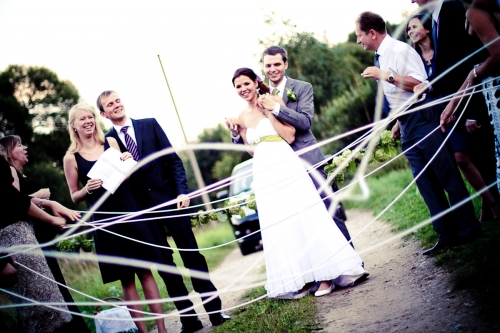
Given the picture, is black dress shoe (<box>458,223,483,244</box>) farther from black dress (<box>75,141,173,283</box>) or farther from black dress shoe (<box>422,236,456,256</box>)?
black dress (<box>75,141,173,283</box>)

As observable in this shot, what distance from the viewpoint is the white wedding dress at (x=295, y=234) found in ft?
15.1

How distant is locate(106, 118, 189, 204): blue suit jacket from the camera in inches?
188

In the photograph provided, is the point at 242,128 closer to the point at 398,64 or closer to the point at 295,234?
the point at 295,234

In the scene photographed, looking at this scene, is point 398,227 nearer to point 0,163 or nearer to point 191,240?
point 191,240

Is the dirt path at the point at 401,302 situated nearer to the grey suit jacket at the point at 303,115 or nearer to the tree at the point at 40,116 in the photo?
the grey suit jacket at the point at 303,115

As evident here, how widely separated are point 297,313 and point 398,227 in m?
3.10

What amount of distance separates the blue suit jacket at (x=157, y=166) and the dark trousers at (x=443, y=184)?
91.5 inches

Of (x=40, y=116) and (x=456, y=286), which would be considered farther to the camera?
(x=40, y=116)

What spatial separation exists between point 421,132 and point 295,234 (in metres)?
1.54

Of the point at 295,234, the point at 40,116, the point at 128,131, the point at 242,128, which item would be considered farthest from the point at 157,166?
the point at 40,116

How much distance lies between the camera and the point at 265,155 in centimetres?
497

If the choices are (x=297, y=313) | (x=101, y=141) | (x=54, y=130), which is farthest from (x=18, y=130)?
(x=297, y=313)

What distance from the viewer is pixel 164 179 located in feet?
15.9

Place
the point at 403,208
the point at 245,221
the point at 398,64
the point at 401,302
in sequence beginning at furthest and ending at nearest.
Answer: the point at 245,221 → the point at 403,208 → the point at 398,64 → the point at 401,302
